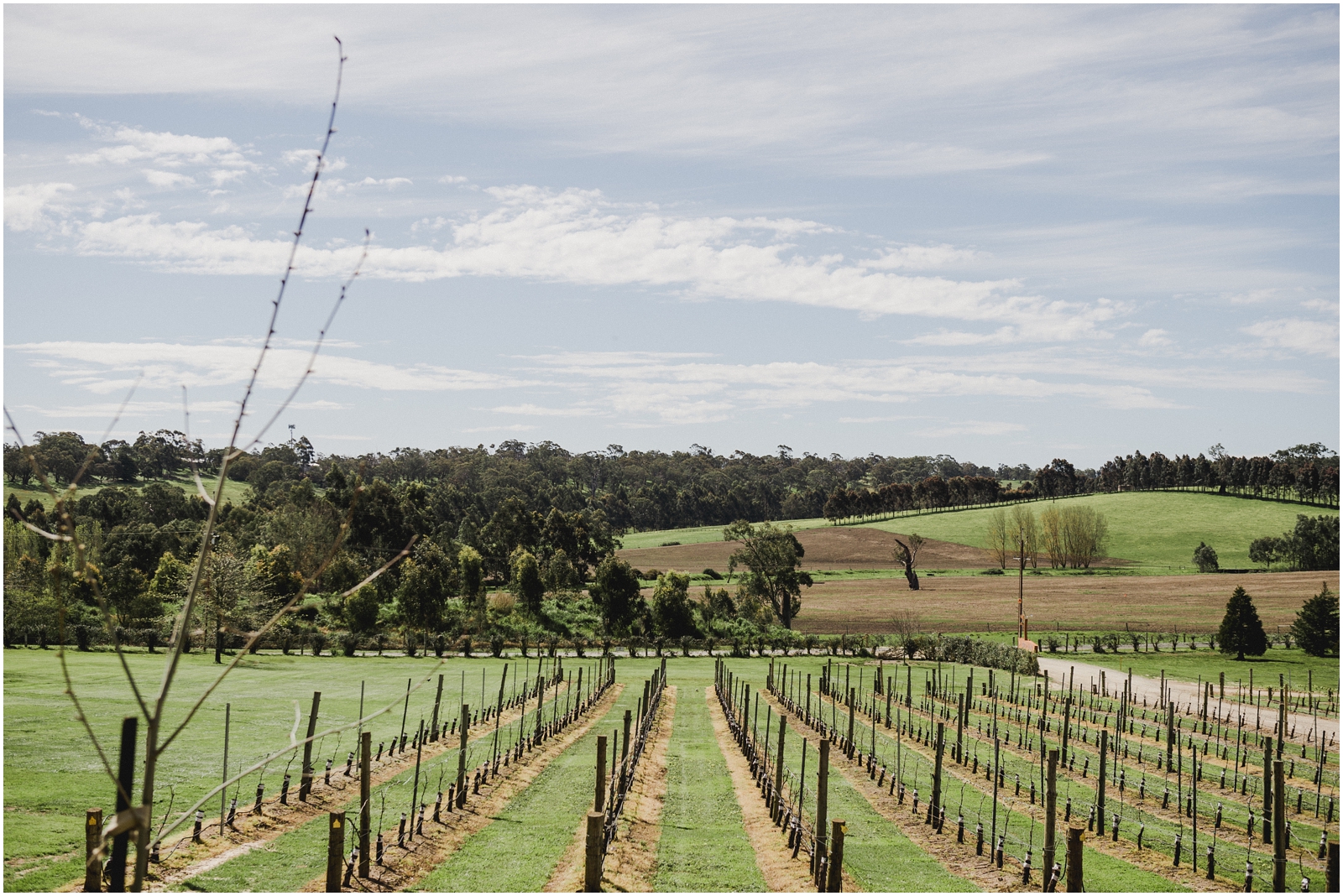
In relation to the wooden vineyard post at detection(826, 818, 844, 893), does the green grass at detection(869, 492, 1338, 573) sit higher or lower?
higher

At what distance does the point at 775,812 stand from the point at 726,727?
525 inches

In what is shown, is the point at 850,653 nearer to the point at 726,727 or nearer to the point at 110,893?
the point at 726,727

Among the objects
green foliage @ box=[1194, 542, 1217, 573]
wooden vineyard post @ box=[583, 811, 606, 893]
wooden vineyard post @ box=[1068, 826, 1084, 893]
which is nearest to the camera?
wooden vineyard post @ box=[583, 811, 606, 893]

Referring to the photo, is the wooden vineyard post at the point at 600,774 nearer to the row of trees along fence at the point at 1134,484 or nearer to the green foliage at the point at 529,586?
the green foliage at the point at 529,586

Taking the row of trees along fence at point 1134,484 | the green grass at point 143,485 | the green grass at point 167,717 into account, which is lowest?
the green grass at point 167,717

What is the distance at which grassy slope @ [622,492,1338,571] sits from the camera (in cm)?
11800

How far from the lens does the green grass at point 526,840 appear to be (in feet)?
46.4

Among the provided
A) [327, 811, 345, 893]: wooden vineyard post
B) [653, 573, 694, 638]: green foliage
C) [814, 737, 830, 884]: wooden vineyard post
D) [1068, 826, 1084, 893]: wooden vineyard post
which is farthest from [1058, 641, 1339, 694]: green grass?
[327, 811, 345, 893]: wooden vineyard post

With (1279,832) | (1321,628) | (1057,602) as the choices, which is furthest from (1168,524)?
(1279,832)

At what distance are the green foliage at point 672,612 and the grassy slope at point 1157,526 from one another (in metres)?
61.6

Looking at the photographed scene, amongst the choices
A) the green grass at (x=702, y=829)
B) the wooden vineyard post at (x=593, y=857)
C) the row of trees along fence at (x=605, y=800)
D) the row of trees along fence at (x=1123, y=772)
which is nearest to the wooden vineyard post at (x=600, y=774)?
the row of trees along fence at (x=605, y=800)

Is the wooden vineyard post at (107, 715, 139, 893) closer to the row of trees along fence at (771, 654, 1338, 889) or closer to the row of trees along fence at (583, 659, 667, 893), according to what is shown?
the row of trees along fence at (583, 659, 667, 893)

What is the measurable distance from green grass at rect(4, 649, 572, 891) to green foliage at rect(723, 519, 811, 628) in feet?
82.4

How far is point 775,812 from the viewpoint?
1872cm
